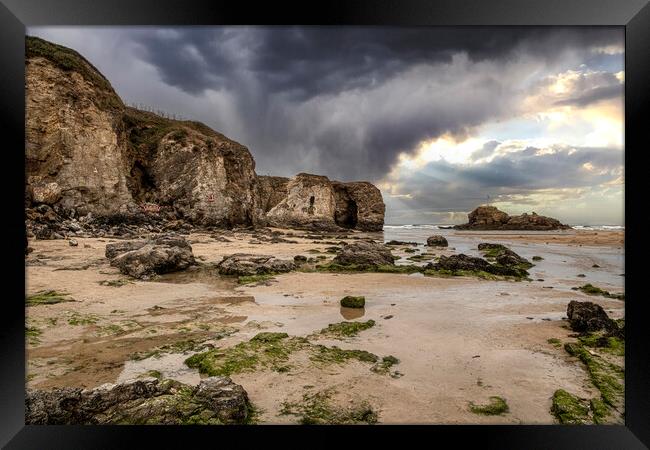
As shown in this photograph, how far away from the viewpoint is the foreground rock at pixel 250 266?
9.17 meters

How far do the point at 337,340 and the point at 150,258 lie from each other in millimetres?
6287

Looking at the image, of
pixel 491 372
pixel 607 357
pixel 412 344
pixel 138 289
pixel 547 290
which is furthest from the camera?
pixel 547 290

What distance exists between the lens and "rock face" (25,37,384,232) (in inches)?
709

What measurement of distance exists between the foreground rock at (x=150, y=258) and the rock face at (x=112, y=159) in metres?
3.82

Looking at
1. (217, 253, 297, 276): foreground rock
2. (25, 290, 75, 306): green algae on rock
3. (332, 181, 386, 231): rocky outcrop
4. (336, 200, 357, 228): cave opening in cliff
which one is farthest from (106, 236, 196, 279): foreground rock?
(336, 200, 357, 228): cave opening in cliff

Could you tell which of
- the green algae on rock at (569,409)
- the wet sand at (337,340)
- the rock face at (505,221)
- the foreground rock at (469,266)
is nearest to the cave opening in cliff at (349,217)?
A: the rock face at (505,221)

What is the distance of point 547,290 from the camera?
8.22m

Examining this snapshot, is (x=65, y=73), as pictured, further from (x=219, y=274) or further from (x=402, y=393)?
(x=402, y=393)

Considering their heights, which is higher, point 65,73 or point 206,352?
point 65,73

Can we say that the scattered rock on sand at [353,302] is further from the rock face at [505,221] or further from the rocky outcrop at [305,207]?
the rock face at [505,221]

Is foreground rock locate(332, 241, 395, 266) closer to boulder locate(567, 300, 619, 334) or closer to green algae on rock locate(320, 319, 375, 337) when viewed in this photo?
green algae on rock locate(320, 319, 375, 337)

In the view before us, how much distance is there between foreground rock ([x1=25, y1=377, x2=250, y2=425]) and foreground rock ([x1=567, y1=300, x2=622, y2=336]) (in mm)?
5207
